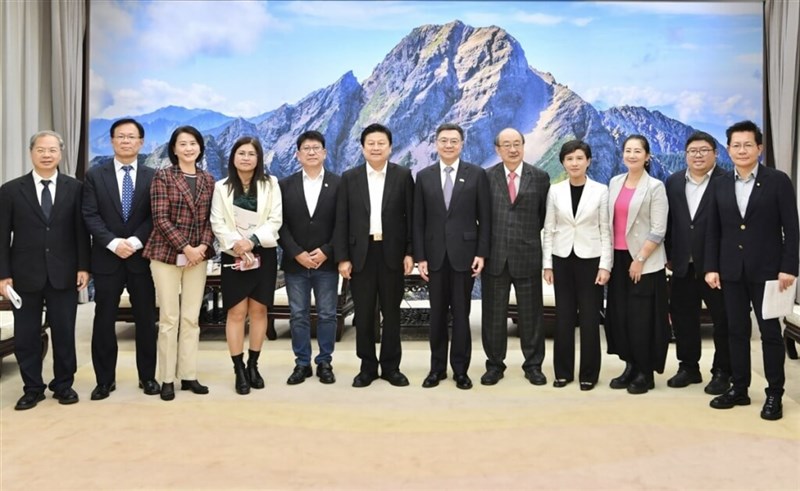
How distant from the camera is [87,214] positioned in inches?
141

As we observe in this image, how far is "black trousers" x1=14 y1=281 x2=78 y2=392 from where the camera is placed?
3.59 metres

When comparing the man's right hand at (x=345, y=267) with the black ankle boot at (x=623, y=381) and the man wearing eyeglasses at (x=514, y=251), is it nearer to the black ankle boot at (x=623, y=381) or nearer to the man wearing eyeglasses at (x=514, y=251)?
the man wearing eyeglasses at (x=514, y=251)

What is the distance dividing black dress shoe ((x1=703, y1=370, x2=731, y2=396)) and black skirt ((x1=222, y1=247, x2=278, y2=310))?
2.56 m

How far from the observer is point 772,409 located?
333cm

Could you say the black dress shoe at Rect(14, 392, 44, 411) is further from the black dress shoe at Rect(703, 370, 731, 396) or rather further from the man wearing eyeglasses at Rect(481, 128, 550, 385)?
the black dress shoe at Rect(703, 370, 731, 396)

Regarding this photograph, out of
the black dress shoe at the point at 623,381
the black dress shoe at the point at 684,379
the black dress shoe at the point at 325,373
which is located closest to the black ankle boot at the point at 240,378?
the black dress shoe at the point at 325,373

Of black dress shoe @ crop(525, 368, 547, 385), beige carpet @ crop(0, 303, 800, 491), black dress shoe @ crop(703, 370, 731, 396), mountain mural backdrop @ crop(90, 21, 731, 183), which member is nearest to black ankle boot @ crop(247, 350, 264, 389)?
beige carpet @ crop(0, 303, 800, 491)

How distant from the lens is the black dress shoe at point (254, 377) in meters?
3.92

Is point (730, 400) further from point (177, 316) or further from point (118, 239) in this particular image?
point (118, 239)

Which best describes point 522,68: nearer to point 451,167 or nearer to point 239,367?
point 451,167

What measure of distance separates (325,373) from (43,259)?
5.50 ft

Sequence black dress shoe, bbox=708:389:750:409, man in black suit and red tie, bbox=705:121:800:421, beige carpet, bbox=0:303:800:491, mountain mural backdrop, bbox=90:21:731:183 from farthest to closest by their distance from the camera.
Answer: mountain mural backdrop, bbox=90:21:731:183
black dress shoe, bbox=708:389:750:409
man in black suit and red tie, bbox=705:121:800:421
beige carpet, bbox=0:303:800:491

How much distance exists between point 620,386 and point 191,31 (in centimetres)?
646

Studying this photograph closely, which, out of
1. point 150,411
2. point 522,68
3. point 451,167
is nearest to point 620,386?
point 451,167
